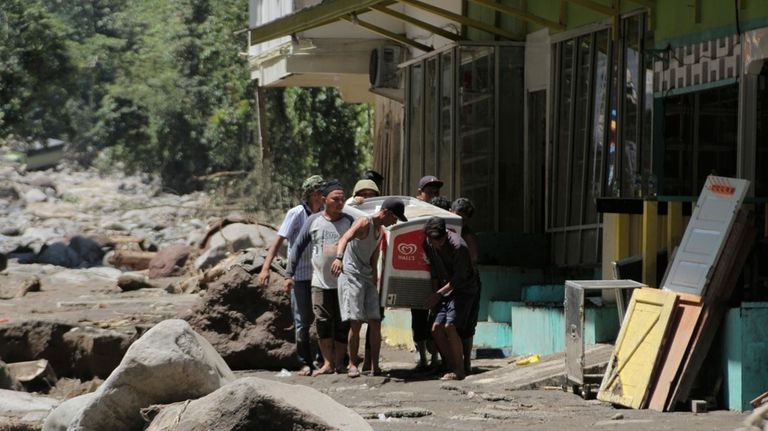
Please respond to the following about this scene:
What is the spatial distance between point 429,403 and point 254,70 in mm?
16579

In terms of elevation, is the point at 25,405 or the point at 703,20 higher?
the point at 703,20

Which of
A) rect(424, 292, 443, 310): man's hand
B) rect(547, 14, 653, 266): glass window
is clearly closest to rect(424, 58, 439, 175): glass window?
rect(547, 14, 653, 266): glass window

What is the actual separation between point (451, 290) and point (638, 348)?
2390mm

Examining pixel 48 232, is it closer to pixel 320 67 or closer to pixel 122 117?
pixel 320 67

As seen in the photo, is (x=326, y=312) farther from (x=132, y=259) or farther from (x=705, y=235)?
(x=132, y=259)

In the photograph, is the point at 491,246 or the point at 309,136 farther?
the point at 309,136

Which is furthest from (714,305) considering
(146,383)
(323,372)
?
(323,372)

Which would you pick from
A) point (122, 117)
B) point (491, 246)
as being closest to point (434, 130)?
point (491, 246)

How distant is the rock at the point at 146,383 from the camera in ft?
34.4

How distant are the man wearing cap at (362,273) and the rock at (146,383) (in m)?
2.90

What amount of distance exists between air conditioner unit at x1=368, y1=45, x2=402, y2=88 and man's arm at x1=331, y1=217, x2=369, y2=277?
342 inches

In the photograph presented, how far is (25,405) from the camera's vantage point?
13391 mm

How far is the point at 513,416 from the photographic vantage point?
1095cm

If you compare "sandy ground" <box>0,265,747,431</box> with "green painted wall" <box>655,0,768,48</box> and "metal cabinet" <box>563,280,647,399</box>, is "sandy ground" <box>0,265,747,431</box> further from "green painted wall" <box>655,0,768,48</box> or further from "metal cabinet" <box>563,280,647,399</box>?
"green painted wall" <box>655,0,768,48</box>
